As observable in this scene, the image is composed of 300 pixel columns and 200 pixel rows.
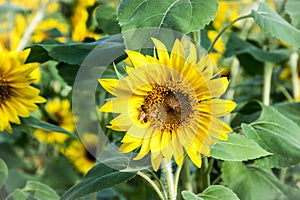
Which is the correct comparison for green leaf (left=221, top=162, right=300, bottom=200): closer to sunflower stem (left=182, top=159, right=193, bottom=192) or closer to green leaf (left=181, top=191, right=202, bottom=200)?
sunflower stem (left=182, top=159, right=193, bottom=192)

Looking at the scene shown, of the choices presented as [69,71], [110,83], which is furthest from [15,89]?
[110,83]

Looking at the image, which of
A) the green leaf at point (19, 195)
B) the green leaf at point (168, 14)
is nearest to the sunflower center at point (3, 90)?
the green leaf at point (19, 195)

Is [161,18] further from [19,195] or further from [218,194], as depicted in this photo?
[19,195]

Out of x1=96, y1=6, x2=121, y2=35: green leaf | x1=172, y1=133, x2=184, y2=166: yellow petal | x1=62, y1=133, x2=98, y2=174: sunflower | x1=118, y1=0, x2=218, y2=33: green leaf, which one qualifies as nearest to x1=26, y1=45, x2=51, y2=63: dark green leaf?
x1=96, y1=6, x2=121, y2=35: green leaf

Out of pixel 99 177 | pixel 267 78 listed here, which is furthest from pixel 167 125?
pixel 267 78

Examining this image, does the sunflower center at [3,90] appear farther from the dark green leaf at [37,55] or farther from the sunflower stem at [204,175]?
the sunflower stem at [204,175]

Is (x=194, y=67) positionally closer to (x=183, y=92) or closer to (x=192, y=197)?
(x=183, y=92)
